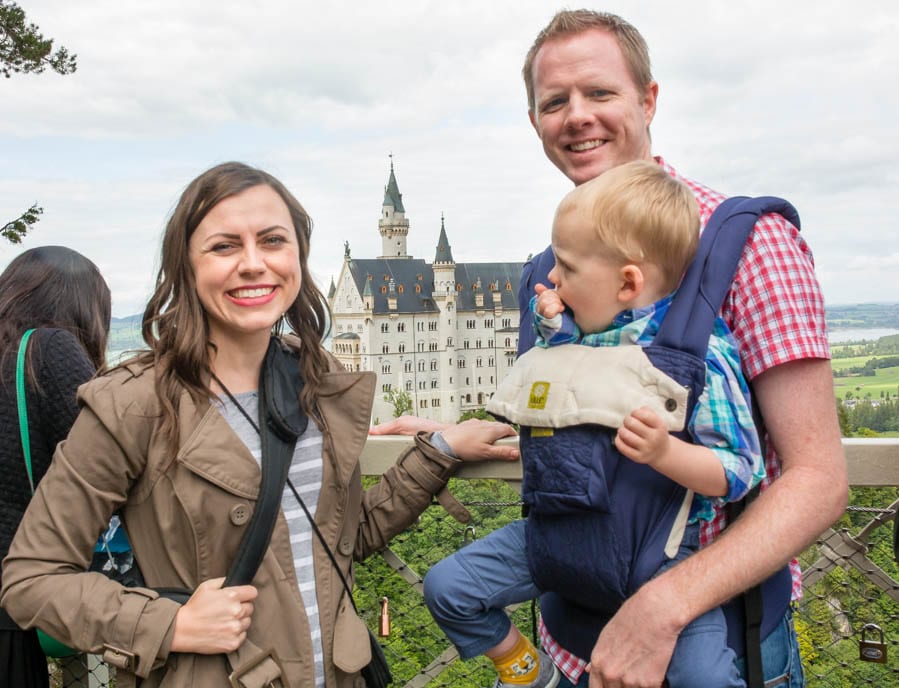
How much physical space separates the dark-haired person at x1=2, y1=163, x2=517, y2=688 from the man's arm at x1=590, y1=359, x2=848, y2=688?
633 mm

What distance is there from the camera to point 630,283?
5.50 ft

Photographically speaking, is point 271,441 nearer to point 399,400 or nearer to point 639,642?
point 639,642

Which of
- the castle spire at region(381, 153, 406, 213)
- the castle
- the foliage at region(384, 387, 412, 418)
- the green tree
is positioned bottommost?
the foliage at region(384, 387, 412, 418)

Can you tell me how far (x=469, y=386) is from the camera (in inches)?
2874

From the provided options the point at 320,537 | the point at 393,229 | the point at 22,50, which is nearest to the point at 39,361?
the point at 320,537

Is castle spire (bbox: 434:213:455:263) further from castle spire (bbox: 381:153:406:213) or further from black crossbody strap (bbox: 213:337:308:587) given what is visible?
black crossbody strap (bbox: 213:337:308:587)

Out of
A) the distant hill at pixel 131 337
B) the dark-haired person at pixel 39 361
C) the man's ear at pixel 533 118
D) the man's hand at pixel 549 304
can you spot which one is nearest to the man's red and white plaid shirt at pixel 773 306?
the man's hand at pixel 549 304

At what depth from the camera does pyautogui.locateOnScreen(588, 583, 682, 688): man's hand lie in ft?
5.24

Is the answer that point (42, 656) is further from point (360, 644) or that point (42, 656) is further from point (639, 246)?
point (639, 246)

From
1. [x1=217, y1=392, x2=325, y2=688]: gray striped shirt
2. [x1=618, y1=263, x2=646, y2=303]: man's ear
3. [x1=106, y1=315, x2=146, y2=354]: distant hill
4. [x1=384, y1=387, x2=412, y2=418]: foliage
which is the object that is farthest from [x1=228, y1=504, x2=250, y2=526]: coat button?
[x1=384, y1=387, x2=412, y2=418]: foliage

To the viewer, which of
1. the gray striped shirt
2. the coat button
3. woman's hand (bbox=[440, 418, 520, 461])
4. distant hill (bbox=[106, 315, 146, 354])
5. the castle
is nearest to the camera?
the coat button

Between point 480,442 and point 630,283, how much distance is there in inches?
29.8

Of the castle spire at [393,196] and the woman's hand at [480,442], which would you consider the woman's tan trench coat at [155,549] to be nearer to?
the woman's hand at [480,442]

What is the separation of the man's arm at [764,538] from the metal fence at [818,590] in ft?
2.12
